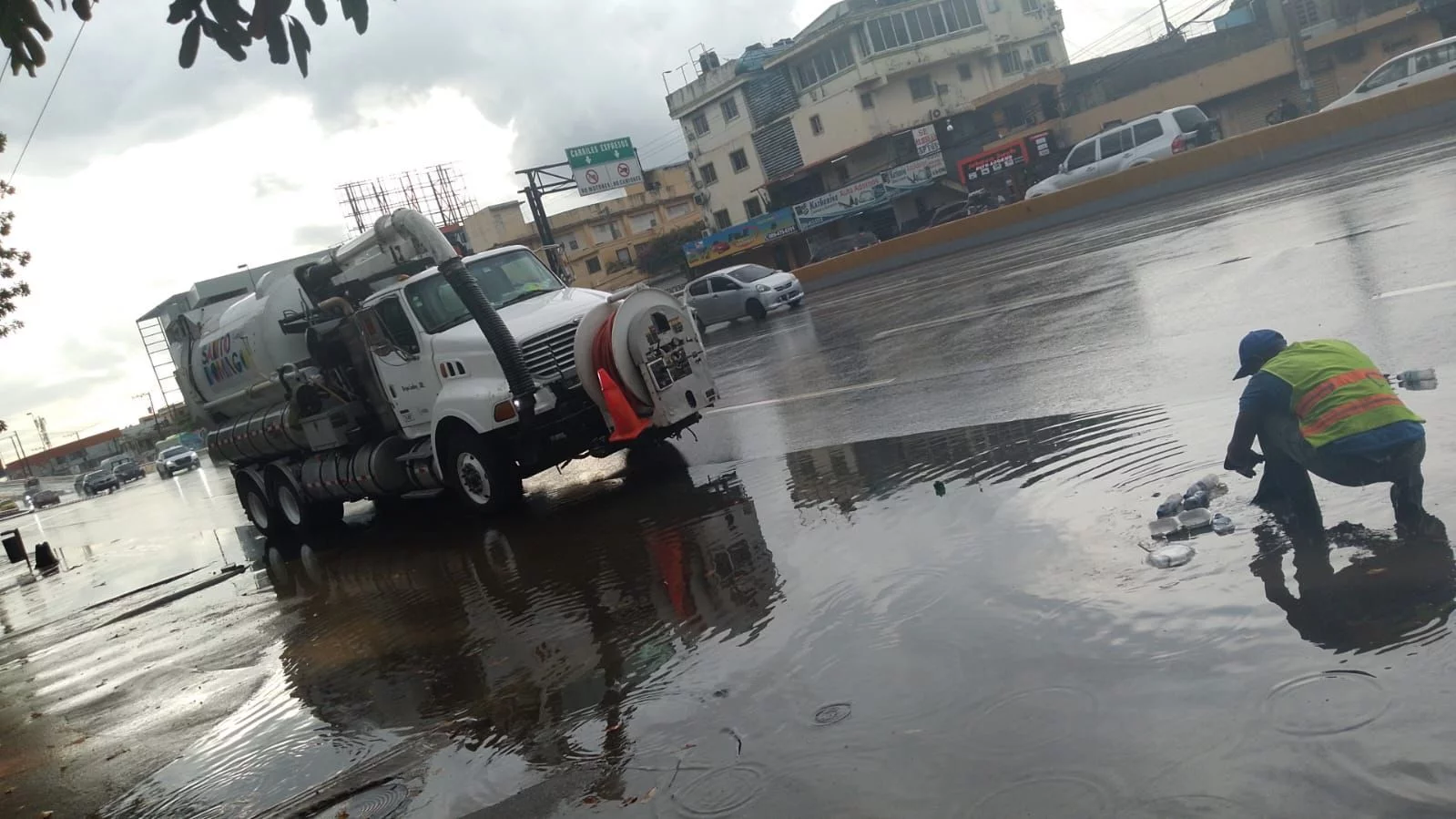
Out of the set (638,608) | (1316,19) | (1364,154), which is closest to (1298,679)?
(638,608)

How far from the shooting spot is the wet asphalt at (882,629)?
3.75 meters

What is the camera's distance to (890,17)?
57.2 meters

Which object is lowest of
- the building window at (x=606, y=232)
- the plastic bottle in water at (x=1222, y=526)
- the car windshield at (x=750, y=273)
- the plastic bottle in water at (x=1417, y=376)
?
the plastic bottle in water at (x=1222, y=526)

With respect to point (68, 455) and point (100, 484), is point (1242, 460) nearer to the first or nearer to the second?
point (100, 484)

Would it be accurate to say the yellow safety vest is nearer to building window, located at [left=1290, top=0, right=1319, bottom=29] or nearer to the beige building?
building window, located at [left=1290, top=0, right=1319, bottom=29]

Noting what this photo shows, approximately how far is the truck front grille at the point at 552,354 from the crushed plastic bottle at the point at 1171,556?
6719mm

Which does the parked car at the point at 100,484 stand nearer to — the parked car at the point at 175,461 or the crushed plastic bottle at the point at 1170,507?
the parked car at the point at 175,461

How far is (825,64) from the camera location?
2372 inches

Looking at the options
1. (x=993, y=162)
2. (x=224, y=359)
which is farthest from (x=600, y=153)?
(x=224, y=359)

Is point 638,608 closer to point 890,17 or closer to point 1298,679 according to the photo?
point 1298,679

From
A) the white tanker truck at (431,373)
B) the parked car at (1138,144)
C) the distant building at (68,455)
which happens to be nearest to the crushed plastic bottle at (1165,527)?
the white tanker truck at (431,373)

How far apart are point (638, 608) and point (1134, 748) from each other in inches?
147

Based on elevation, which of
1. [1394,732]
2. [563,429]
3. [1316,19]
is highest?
[1316,19]

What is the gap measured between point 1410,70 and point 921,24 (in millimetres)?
36944
